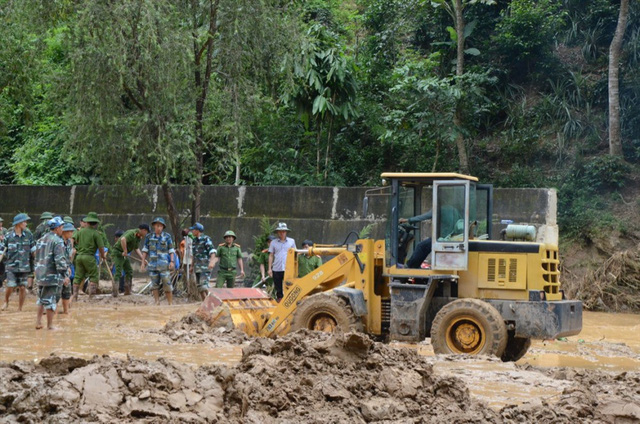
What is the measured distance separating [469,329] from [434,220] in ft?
4.61

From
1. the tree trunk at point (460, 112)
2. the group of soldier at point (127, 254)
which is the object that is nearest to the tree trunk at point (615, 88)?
the tree trunk at point (460, 112)

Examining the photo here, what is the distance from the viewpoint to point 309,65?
68.5 ft

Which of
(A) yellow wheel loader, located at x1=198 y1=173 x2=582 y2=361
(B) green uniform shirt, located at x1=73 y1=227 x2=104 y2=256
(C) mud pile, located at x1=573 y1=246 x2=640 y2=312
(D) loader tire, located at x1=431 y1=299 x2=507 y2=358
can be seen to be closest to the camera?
(D) loader tire, located at x1=431 y1=299 x2=507 y2=358

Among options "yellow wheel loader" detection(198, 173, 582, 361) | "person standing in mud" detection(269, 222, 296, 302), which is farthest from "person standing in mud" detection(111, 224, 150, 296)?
"yellow wheel loader" detection(198, 173, 582, 361)

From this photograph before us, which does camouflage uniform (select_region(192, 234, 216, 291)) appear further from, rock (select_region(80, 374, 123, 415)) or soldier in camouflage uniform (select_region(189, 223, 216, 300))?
rock (select_region(80, 374, 123, 415))

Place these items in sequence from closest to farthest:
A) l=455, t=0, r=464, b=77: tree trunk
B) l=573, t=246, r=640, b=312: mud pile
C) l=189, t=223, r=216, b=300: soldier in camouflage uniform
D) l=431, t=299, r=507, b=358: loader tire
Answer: l=431, t=299, r=507, b=358: loader tire → l=189, t=223, r=216, b=300: soldier in camouflage uniform → l=573, t=246, r=640, b=312: mud pile → l=455, t=0, r=464, b=77: tree trunk

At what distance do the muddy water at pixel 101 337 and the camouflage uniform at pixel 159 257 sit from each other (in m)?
0.68

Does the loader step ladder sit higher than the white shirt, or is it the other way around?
the white shirt

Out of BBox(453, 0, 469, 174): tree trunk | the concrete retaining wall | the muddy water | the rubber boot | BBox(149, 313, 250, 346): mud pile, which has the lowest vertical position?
the muddy water

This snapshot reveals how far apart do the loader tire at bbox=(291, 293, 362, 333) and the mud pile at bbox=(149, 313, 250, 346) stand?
949 mm

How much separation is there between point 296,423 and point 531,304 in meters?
5.03

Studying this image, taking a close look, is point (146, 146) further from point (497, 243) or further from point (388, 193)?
point (497, 243)

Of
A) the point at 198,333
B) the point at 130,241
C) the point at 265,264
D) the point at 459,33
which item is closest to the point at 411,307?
the point at 198,333

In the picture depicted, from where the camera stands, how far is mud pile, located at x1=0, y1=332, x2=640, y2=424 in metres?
5.97
